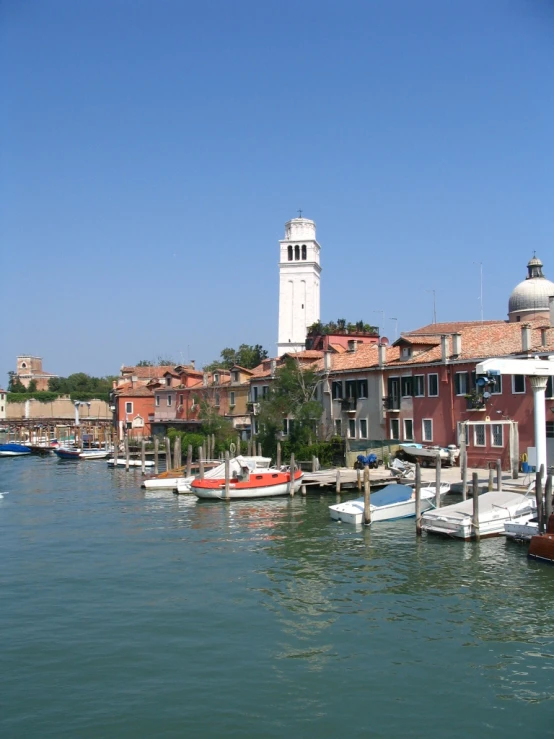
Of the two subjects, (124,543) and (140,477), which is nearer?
(124,543)

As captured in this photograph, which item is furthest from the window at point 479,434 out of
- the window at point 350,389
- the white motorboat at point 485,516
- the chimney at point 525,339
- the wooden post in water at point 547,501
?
the wooden post in water at point 547,501

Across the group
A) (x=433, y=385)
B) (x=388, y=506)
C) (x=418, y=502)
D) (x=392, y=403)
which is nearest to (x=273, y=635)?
(x=418, y=502)

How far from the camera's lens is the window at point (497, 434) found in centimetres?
3397

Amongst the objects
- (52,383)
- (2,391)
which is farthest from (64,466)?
(52,383)

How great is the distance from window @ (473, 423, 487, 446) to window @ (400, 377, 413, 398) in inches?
189

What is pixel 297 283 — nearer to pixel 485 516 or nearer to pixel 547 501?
pixel 485 516

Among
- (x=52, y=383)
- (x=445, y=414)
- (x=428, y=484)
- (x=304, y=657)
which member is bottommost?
(x=304, y=657)

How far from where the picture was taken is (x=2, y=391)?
121m

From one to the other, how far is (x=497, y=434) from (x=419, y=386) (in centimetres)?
565

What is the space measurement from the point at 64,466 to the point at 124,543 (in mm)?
35149

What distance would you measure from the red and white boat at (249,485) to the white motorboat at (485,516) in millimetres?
10951

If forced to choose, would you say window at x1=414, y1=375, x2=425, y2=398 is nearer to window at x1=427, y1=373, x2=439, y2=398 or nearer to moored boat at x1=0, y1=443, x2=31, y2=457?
window at x1=427, y1=373, x2=439, y2=398

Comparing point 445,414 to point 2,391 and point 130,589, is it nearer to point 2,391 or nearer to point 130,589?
point 130,589

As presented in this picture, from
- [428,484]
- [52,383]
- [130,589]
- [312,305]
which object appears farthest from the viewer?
[52,383]
